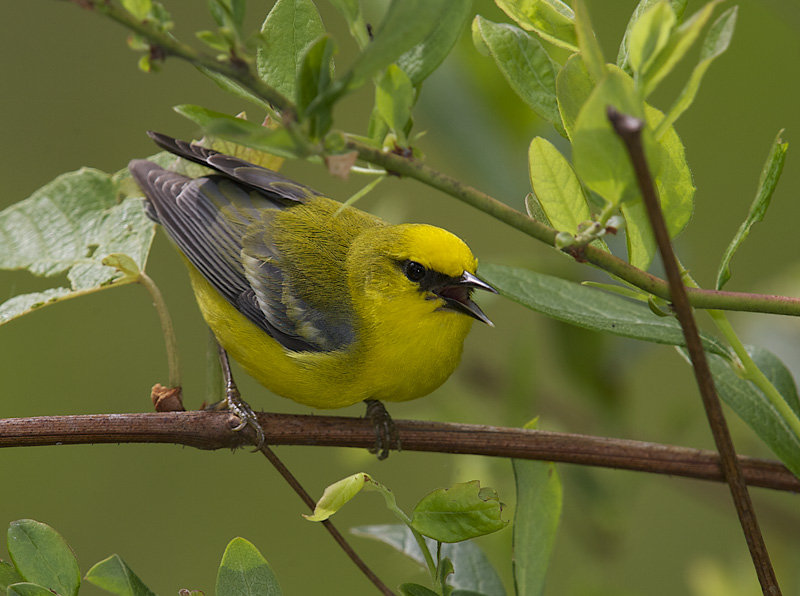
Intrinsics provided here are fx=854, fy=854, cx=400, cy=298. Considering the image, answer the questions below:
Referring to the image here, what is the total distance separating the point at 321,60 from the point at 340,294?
1.62 meters

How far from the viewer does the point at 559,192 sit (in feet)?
3.72

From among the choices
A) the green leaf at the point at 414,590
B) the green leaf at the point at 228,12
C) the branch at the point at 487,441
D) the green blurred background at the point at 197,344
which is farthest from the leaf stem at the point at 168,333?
the green blurred background at the point at 197,344

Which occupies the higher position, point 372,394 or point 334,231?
point 334,231

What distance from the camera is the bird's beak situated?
219 centimetres

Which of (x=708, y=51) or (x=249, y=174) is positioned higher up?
(x=708, y=51)

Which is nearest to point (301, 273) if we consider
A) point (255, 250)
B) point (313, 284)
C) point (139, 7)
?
point (313, 284)

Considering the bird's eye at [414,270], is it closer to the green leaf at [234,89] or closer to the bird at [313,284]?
the bird at [313,284]

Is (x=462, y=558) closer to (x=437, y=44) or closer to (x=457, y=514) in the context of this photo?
(x=457, y=514)

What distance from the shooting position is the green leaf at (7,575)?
1.18 m

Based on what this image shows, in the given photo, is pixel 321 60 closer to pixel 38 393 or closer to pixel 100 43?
pixel 38 393

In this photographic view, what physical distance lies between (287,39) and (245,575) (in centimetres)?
76

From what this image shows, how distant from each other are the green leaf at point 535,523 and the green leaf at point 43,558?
2.21 feet

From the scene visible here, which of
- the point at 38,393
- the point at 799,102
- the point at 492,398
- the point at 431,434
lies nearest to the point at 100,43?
the point at 38,393

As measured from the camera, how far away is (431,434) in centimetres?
163
